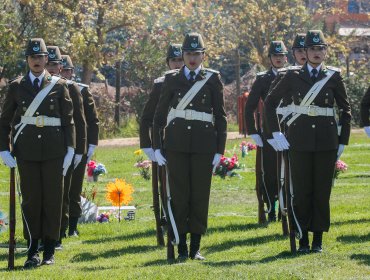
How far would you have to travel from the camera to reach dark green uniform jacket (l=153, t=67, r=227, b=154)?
12.5 meters

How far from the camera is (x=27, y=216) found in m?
12.4

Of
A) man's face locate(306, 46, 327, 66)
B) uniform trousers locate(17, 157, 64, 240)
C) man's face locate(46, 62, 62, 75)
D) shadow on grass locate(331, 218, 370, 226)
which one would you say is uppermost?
man's face locate(306, 46, 327, 66)

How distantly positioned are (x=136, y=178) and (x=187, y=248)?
1304cm

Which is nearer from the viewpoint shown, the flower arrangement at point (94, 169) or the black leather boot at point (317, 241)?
the black leather boot at point (317, 241)

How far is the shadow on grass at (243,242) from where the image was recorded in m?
13.4

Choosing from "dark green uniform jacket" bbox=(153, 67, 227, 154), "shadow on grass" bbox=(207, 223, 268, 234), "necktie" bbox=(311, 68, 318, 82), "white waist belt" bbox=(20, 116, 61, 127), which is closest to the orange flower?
"shadow on grass" bbox=(207, 223, 268, 234)

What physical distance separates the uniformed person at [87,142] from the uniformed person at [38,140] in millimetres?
2535

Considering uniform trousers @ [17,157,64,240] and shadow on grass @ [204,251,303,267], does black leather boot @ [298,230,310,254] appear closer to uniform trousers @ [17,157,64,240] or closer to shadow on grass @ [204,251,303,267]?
shadow on grass @ [204,251,303,267]

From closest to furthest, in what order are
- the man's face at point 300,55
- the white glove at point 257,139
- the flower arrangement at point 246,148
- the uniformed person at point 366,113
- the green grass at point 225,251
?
the green grass at point 225,251 → the uniformed person at point 366,113 → the man's face at point 300,55 → the white glove at point 257,139 → the flower arrangement at point 246,148

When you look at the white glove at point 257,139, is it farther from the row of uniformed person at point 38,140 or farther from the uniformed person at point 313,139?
the row of uniformed person at point 38,140

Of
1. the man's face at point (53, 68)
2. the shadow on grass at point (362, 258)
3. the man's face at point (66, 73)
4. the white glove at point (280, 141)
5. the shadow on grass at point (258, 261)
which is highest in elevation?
the man's face at point (53, 68)

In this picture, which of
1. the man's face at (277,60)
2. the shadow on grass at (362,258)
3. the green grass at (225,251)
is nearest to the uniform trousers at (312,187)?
the green grass at (225,251)

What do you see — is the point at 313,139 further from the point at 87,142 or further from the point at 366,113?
the point at 87,142

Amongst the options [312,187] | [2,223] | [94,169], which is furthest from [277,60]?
[94,169]
